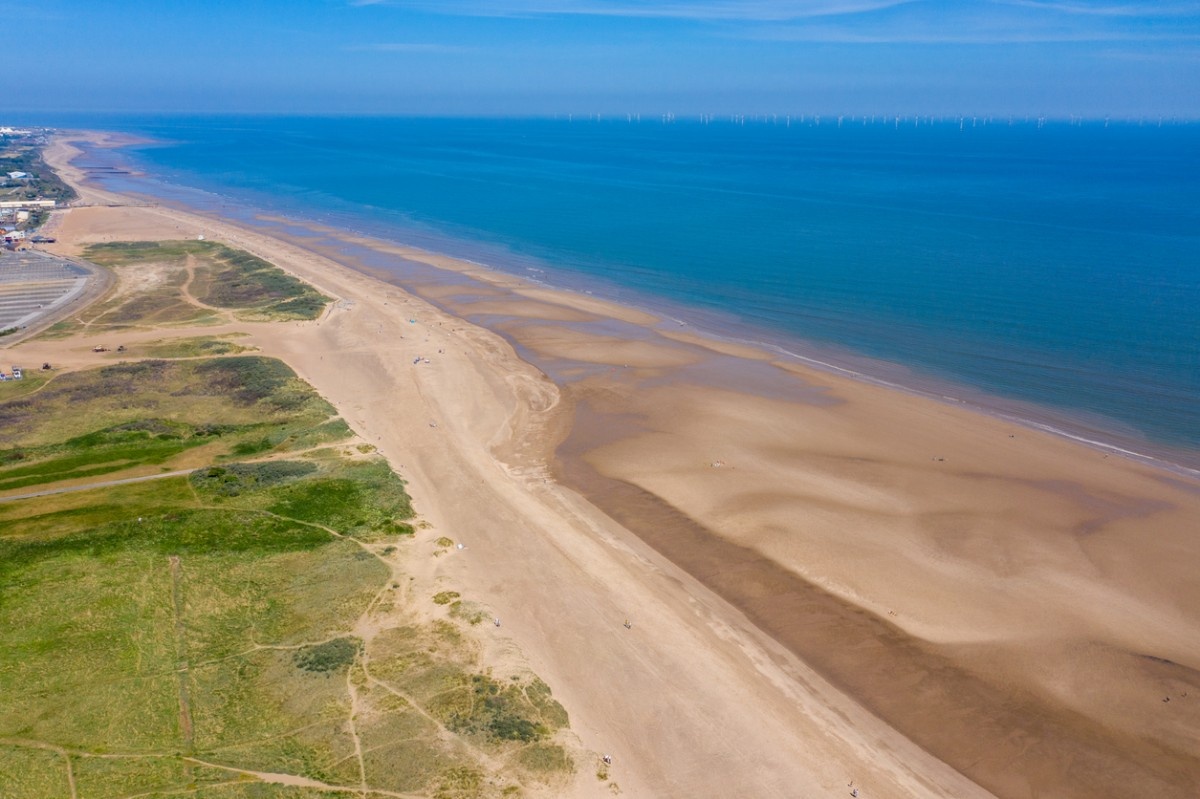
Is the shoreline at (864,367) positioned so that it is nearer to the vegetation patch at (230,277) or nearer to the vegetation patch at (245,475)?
the vegetation patch at (230,277)

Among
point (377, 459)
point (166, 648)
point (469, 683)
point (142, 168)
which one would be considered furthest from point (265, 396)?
point (142, 168)

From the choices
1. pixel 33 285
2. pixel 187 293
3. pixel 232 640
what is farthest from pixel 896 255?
Result: pixel 33 285

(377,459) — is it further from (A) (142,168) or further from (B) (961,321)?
(A) (142,168)

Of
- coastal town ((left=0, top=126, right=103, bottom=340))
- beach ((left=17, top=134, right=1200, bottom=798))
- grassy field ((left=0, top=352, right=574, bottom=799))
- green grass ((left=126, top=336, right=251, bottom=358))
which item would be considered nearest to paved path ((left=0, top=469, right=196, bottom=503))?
grassy field ((left=0, top=352, right=574, bottom=799))

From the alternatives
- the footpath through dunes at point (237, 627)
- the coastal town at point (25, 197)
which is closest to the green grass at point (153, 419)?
the footpath through dunes at point (237, 627)

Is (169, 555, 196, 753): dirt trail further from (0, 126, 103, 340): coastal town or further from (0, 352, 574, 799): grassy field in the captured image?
(0, 126, 103, 340): coastal town

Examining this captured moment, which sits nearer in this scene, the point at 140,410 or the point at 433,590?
the point at 433,590
